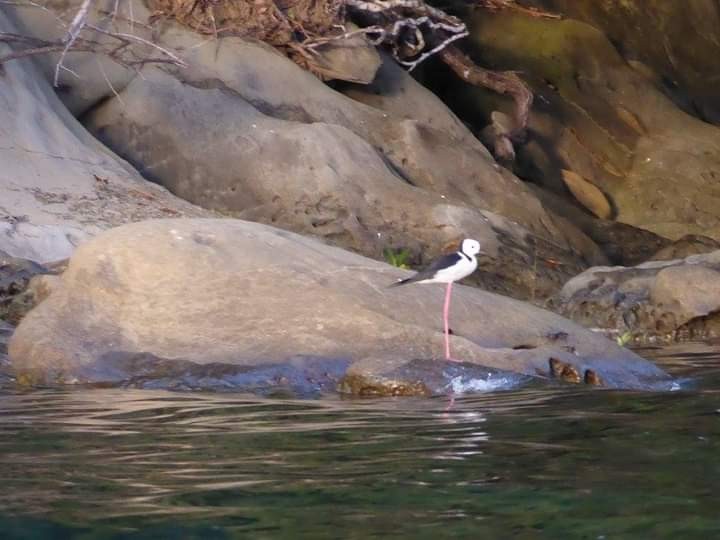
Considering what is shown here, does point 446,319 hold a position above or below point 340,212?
below

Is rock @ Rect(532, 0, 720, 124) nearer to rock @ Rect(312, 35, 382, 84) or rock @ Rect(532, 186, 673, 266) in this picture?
rock @ Rect(532, 186, 673, 266)

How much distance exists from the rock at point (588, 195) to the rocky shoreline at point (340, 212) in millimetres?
40

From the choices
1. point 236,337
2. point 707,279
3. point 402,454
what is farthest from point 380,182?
point 402,454

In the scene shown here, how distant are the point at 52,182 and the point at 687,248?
750 cm

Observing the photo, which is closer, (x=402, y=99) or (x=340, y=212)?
(x=340, y=212)

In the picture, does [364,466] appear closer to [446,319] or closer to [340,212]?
[446,319]

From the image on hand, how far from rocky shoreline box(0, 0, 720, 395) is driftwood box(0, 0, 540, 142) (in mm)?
199

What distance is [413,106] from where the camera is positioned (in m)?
17.0

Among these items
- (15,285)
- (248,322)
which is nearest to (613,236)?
(15,285)

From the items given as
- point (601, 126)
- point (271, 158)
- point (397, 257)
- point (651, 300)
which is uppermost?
point (601, 126)

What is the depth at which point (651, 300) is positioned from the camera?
12.8 meters

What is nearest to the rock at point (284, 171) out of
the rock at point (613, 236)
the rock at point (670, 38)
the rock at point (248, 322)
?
the rock at point (613, 236)

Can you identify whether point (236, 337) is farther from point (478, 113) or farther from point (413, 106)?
point (478, 113)

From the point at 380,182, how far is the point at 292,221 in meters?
1.11
